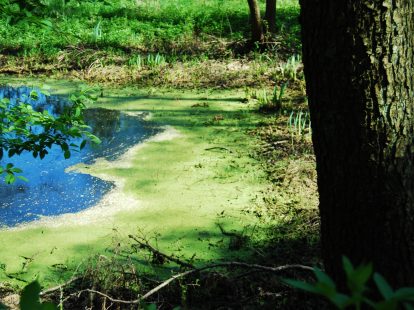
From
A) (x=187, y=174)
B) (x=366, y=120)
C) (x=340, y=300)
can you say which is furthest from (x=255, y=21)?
(x=340, y=300)

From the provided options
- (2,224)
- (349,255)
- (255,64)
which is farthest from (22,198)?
(255,64)

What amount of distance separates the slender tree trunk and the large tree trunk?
250 inches

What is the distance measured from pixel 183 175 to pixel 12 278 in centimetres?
167

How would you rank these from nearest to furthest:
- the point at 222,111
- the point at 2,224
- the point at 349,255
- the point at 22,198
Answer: the point at 349,255, the point at 2,224, the point at 22,198, the point at 222,111

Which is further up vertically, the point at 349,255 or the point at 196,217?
the point at 349,255

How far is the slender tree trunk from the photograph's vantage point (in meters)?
7.53

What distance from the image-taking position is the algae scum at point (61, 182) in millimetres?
3836

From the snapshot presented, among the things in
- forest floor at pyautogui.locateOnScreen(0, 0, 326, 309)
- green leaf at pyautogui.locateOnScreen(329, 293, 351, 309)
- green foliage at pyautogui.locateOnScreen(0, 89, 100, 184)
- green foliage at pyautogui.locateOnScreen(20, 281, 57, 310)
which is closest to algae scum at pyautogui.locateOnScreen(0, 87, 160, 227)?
forest floor at pyautogui.locateOnScreen(0, 0, 326, 309)

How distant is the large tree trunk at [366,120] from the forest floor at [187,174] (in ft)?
2.47

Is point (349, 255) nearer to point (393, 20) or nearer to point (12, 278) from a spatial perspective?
Answer: point (393, 20)

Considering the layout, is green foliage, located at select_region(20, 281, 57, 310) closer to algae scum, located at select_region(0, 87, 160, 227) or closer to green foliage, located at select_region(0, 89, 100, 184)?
green foliage, located at select_region(0, 89, 100, 184)

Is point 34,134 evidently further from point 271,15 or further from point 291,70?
point 271,15

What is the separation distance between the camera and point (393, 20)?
52.0 inches

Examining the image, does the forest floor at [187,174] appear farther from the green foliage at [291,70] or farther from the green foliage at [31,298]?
the green foliage at [31,298]
